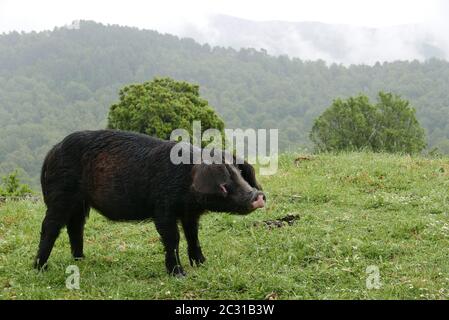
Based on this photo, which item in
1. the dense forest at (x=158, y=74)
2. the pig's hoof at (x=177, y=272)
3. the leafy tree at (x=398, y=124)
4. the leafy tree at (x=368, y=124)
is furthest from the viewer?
the dense forest at (x=158, y=74)

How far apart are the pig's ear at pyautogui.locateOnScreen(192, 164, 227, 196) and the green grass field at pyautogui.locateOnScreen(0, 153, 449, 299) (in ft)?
3.33

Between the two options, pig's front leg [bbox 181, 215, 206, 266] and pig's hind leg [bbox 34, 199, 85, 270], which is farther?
pig's hind leg [bbox 34, 199, 85, 270]

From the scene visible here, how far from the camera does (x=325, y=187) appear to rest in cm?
1134

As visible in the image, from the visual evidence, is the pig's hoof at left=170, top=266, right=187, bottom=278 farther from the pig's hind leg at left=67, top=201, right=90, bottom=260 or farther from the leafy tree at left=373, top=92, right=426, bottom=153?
the leafy tree at left=373, top=92, right=426, bottom=153

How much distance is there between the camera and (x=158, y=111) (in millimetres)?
24797

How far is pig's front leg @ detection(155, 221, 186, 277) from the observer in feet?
22.1

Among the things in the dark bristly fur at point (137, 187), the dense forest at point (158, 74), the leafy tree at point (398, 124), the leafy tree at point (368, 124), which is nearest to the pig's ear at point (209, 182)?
the dark bristly fur at point (137, 187)

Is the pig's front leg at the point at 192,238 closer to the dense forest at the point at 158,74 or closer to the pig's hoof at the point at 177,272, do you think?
the pig's hoof at the point at 177,272

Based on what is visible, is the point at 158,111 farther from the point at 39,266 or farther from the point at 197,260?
the point at 197,260

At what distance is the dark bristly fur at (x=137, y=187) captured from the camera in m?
6.36

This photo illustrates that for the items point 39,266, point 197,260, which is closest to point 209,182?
point 197,260

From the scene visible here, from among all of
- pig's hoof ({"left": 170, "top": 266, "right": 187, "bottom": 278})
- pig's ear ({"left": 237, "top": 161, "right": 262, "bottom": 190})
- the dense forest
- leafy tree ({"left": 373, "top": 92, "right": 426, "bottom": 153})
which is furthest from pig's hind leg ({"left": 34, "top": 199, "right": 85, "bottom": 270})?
the dense forest

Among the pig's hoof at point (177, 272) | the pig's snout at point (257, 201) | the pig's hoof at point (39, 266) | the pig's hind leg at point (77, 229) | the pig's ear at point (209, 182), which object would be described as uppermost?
the pig's ear at point (209, 182)

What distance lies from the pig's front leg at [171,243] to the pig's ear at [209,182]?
68 cm
